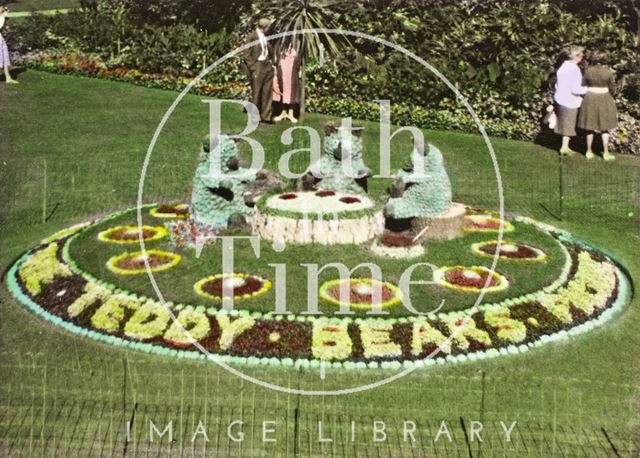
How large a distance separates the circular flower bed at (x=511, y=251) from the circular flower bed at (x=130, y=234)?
492 cm

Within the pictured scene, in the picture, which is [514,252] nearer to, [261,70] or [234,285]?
[234,285]

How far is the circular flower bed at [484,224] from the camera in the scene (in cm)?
1199

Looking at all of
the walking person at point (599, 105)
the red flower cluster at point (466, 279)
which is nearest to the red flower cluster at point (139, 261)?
the red flower cluster at point (466, 279)

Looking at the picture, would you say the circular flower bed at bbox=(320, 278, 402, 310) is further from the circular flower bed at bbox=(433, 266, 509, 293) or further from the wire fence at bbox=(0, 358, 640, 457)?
the wire fence at bbox=(0, 358, 640, 457)

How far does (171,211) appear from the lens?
12.7 meters

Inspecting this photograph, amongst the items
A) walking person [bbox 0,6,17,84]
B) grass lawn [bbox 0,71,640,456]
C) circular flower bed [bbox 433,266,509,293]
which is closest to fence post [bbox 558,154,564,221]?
grass lawn [bbox 0,71,640,456]

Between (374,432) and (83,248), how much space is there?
238 inches

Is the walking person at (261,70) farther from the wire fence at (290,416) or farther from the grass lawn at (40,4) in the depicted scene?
the wire fence at (290,416)

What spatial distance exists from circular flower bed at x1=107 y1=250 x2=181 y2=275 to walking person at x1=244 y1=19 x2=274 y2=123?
26.6 feet

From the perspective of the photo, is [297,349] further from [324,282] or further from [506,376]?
[506,376]

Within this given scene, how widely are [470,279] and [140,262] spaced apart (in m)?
4.69

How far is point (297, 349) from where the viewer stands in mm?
8297

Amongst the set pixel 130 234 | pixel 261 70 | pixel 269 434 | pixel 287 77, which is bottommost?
pixel 269 434

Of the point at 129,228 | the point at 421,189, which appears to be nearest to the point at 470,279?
the point at 421,189
